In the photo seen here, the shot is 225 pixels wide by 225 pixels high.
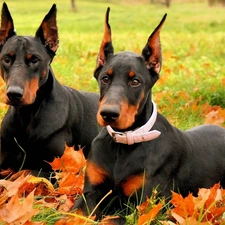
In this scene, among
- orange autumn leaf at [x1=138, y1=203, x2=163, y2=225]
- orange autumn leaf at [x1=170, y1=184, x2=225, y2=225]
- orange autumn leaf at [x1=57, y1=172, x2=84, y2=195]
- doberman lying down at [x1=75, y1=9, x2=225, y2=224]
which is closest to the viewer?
orange autumn leaf at [x1=138, y1=203, x2=163, y2=225]

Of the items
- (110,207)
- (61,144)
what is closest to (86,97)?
(61,144)

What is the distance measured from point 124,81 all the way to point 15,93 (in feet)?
3.25

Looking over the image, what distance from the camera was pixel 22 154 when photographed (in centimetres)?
512

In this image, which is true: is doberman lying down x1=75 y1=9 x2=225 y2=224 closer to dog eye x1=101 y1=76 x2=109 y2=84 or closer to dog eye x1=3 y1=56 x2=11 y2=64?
dog eye x1=101 y1=76 x2=109 y2=84

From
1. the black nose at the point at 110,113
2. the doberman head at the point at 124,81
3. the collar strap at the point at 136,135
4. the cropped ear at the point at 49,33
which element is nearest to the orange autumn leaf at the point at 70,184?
the collar strap at the point at 136,135

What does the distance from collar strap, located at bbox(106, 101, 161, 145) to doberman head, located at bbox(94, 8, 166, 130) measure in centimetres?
8

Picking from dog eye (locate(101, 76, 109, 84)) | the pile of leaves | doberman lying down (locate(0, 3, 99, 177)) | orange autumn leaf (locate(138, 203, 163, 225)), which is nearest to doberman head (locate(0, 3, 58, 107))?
doberman lying down (locate(0, 3, 99, 177))

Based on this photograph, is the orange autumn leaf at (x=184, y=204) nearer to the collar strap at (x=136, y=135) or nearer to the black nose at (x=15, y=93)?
the collar strap at (x=136, y=135)

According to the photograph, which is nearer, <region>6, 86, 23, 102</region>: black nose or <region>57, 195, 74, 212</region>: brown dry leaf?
<region>57, 195, 74, 212</region>: brown dry leaf

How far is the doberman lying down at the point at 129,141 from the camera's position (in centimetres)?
389

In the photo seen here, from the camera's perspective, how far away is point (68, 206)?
13.6 ft

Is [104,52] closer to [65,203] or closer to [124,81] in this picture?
[124,81]

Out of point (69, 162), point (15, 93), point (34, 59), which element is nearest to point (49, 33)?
point (34, 59)

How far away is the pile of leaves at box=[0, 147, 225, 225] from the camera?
340 cm
